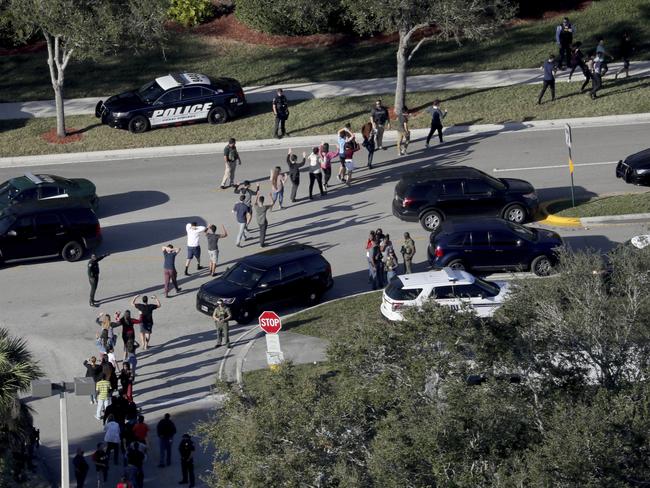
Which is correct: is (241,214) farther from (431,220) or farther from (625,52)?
(625,52)

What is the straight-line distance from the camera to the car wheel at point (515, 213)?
101 feet

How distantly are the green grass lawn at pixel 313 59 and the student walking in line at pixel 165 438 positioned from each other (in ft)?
73.2

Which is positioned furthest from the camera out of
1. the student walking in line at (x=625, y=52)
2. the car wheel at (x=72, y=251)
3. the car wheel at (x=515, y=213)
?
the student walking in line at (x=625, y=52)

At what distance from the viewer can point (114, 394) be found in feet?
78.6

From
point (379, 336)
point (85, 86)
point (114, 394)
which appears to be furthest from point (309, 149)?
point (379, 336)

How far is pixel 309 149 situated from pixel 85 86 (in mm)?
9560

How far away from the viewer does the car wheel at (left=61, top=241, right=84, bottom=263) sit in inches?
1161

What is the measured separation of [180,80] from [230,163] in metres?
6.54

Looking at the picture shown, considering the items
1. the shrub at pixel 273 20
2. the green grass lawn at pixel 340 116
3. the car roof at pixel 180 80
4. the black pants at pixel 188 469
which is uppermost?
the shrub at pixel 273 20

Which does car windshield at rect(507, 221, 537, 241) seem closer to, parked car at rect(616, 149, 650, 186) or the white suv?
the white suv

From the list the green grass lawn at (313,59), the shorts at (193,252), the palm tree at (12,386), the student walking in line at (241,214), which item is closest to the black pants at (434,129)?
the green grass lawn at (313,59)

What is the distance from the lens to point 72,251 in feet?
97.1

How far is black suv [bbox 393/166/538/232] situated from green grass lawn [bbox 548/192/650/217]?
1.11 meters

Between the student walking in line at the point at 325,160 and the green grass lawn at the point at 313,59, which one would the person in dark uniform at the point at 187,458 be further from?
the green grass lawn at the point at 313,59
